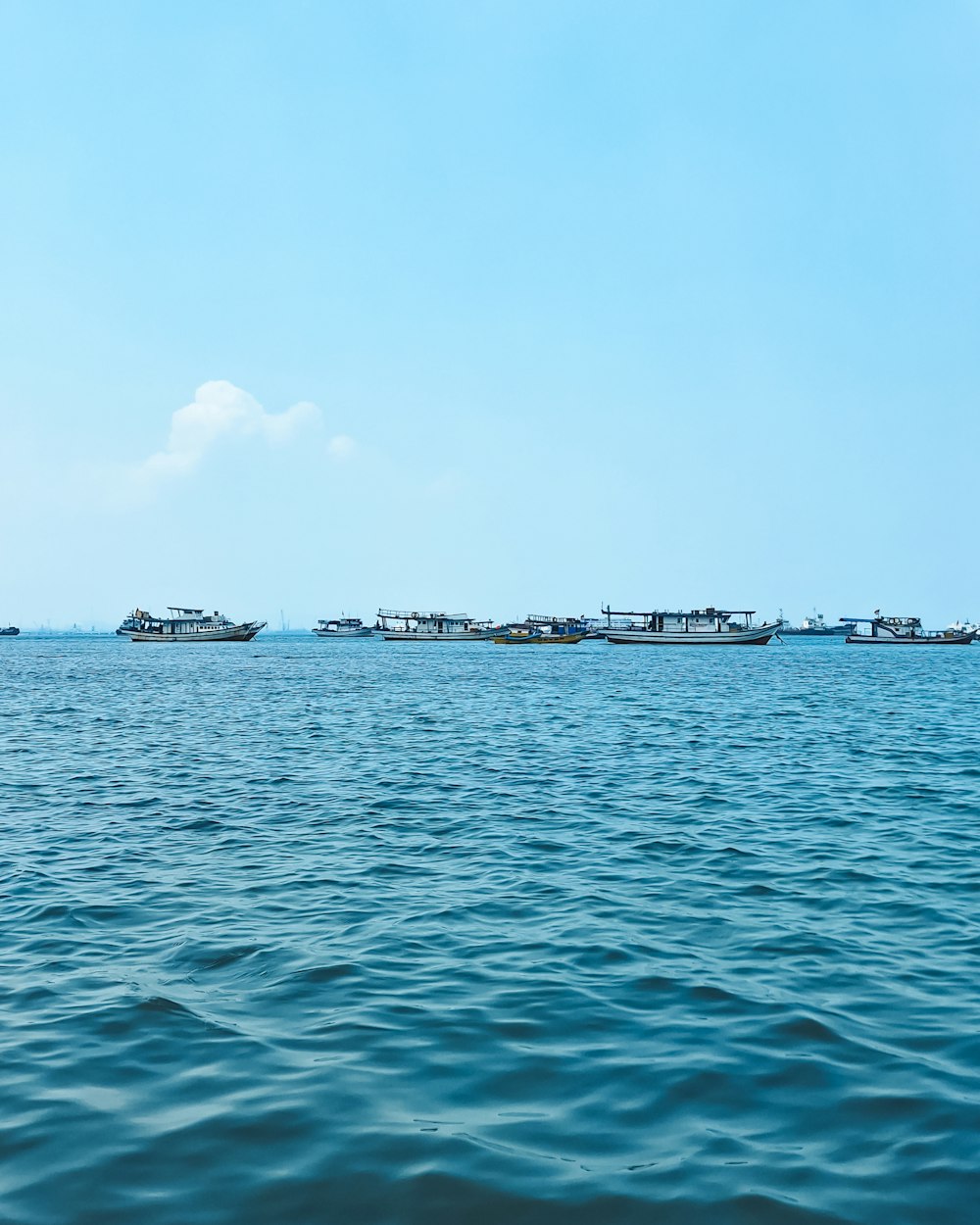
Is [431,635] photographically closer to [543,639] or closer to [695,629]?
[543,639]

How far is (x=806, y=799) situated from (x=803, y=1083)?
12.1m

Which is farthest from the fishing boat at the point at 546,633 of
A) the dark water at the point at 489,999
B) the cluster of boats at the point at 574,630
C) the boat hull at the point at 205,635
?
the dark water at the point at 489,999

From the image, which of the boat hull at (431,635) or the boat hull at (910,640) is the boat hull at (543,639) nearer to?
the boat hull at (431,635)

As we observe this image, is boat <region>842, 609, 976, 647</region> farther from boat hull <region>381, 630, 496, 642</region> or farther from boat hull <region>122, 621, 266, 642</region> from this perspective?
boat hull <region>122, 621, 266, 642</region>

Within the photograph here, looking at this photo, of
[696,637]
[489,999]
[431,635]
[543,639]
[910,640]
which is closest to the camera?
[489,999]

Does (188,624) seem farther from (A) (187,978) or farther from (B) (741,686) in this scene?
(A) (187,978)

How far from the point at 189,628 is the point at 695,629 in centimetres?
7976

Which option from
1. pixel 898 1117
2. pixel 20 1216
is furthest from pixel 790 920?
pixel 20 1216

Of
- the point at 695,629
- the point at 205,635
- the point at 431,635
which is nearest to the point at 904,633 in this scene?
the point at 695,629

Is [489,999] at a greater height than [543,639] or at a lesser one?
lesser

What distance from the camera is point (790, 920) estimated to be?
10523 mm

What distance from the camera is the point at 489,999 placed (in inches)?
324

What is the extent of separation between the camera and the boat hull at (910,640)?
141m

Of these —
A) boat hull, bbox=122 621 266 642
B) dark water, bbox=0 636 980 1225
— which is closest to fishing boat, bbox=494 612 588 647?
boat hull, bbox=122 621 266 642
